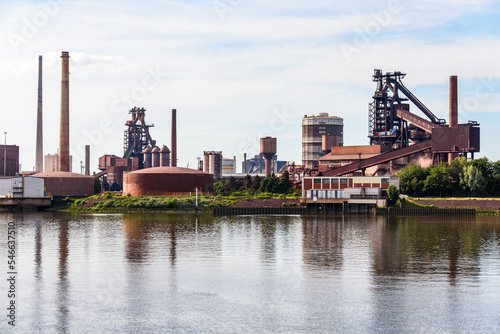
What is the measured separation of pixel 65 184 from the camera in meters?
127

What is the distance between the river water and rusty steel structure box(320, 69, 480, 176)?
212ft

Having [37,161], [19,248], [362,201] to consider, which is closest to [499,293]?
[19,248]

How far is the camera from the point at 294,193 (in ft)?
373

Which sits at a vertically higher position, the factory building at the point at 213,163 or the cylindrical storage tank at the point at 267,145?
the cylindrical storage tank at the point at 267,145

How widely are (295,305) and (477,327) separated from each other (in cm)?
655

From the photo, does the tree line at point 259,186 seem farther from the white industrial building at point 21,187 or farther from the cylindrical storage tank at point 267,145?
the white industrial building at point 21,187

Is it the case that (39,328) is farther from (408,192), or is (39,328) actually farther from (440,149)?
(440,149)

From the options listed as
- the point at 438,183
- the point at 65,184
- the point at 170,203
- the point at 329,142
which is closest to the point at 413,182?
the point at 438,183

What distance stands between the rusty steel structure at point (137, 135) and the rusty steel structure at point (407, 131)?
64.2 meters

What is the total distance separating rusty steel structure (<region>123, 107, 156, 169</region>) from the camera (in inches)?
6880

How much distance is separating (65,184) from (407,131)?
2593 inches

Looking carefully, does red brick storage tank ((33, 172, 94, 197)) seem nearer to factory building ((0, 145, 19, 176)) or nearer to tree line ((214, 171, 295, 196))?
tree line ((214, 171, 295, 196))

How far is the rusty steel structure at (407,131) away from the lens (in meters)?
111

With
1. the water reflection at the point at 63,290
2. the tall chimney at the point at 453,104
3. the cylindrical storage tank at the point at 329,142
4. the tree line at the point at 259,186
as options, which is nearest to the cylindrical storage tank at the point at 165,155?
the tree line at the point at 259,186
